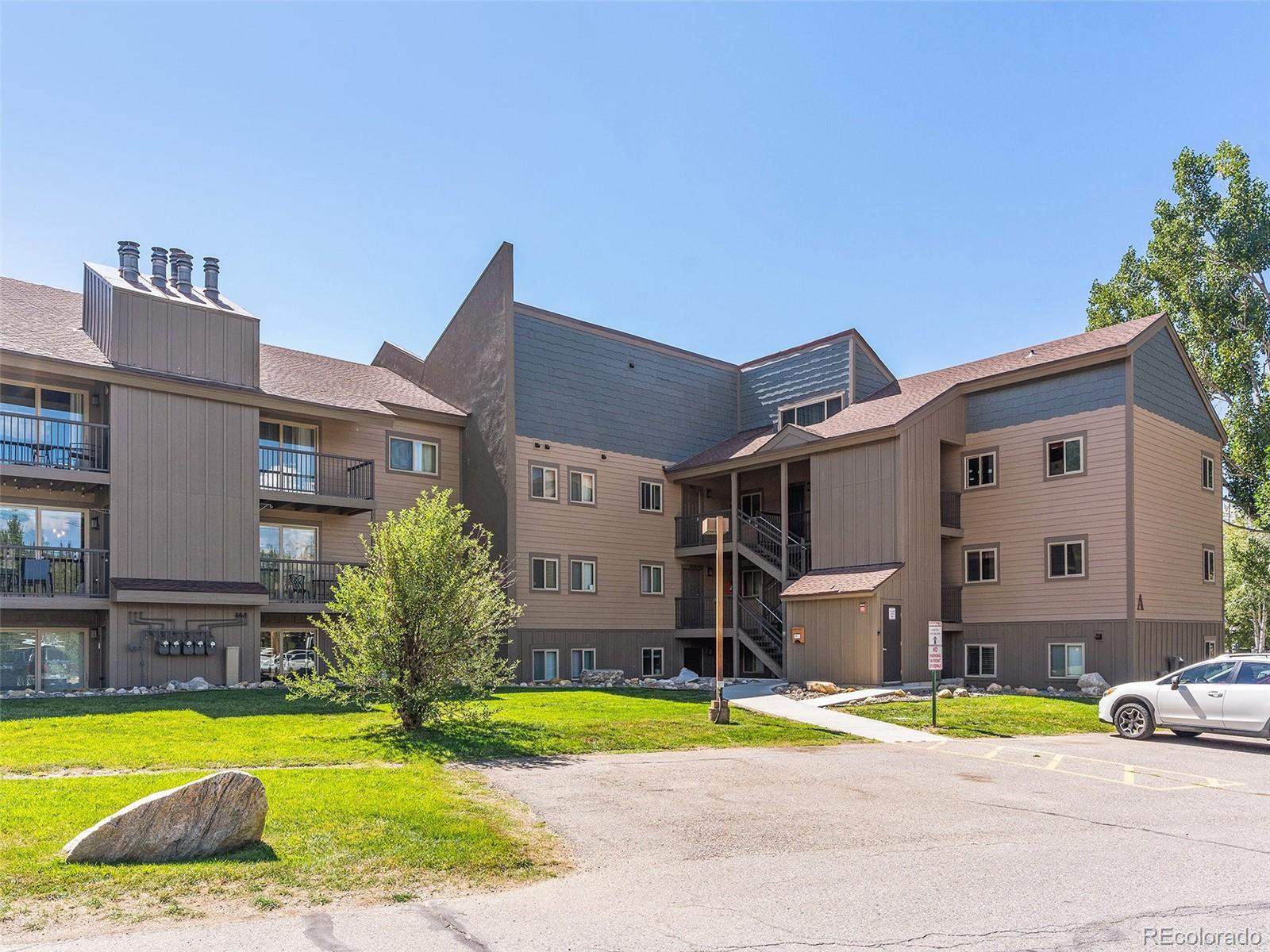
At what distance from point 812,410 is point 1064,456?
8549 millimetres

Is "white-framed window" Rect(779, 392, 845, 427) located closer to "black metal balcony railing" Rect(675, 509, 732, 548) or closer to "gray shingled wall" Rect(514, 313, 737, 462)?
"gray shingled wall" Rect(514, 313, 737, 462)

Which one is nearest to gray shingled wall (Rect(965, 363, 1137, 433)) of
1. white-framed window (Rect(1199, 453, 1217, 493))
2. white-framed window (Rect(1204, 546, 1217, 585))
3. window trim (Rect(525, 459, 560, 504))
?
white-framed window (Rect(1199, 453, 1217, 493))

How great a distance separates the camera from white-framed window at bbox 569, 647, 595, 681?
29391mm

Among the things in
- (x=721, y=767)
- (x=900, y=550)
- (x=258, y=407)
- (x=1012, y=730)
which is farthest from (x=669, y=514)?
(x=721, y=767)

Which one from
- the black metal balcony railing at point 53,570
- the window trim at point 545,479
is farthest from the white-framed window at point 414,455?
the black metal balcony railing at point 53,570

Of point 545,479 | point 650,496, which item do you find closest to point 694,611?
point 650,496

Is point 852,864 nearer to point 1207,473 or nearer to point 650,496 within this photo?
point 650,496

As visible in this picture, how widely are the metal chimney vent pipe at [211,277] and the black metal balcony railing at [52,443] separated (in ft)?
15.9

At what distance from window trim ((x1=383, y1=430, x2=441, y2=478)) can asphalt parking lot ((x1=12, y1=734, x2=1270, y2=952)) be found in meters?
16.4

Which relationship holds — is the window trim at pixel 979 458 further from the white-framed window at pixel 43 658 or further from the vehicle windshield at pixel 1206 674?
the white-framed window at pixel 43 658

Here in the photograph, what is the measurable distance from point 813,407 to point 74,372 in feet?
67.3

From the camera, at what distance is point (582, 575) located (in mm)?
30062

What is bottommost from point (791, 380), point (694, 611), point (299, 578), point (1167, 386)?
point (694, 611)

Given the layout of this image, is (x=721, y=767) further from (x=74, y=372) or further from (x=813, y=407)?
(x=813, y=407)
